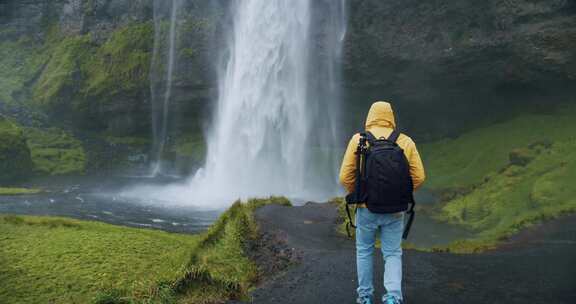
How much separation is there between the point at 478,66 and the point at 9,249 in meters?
31.4

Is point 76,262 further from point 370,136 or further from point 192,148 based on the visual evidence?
point 192,148

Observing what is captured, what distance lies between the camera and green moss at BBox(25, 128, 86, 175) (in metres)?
46.8

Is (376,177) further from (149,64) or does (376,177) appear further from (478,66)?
(149,64)

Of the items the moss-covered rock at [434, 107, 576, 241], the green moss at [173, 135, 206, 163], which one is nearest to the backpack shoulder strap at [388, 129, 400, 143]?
the moss-covered rock at [434, 107, 576, 241]

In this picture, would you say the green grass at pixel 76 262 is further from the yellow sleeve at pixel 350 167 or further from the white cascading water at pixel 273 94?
the white cascading water at pixel 273 94

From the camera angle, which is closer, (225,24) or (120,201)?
(120,201)

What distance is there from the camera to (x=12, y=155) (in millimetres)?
41906

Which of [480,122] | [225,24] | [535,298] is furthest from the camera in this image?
[225,24]

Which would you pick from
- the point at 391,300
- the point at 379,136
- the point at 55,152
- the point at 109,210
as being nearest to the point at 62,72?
the point at 55,152

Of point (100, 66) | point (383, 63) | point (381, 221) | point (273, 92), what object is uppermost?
point (100, 66)

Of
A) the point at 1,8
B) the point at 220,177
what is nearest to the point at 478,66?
the point at 220,177

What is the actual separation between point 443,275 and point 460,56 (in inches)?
1088

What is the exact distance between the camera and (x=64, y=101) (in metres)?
53.6

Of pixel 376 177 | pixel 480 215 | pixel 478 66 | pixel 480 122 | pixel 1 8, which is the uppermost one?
pixel 1 8
